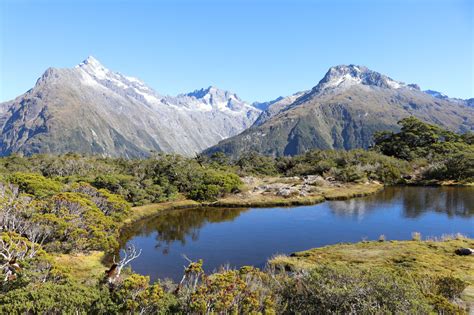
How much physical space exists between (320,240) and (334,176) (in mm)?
65382

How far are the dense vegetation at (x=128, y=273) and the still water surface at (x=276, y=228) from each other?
232 inches

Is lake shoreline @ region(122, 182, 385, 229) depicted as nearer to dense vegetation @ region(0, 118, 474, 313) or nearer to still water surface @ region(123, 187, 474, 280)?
still water surface @ region(123, 187, 474, 280)

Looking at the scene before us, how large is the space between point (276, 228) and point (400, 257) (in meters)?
24.2

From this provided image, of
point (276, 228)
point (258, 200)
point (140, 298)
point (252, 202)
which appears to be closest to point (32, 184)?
point (276, 228)

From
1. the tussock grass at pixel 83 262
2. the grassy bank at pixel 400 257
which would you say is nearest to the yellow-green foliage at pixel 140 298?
the grassy bank at pixel 400 257

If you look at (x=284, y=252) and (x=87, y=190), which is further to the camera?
(x=87, y=190)

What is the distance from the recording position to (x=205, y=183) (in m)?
92.4

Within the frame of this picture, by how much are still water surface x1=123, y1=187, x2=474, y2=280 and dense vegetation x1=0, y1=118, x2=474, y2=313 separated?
590cm

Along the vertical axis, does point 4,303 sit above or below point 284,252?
above

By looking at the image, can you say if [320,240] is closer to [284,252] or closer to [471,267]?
[284,252]

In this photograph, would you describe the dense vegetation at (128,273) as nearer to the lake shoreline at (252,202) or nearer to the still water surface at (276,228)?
the lake shoreline at (252,202)

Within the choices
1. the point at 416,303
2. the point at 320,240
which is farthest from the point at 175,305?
the point at 320,240

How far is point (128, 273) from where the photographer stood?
31.5 meters

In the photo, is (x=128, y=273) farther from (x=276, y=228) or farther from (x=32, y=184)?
(x=32, y=184)
